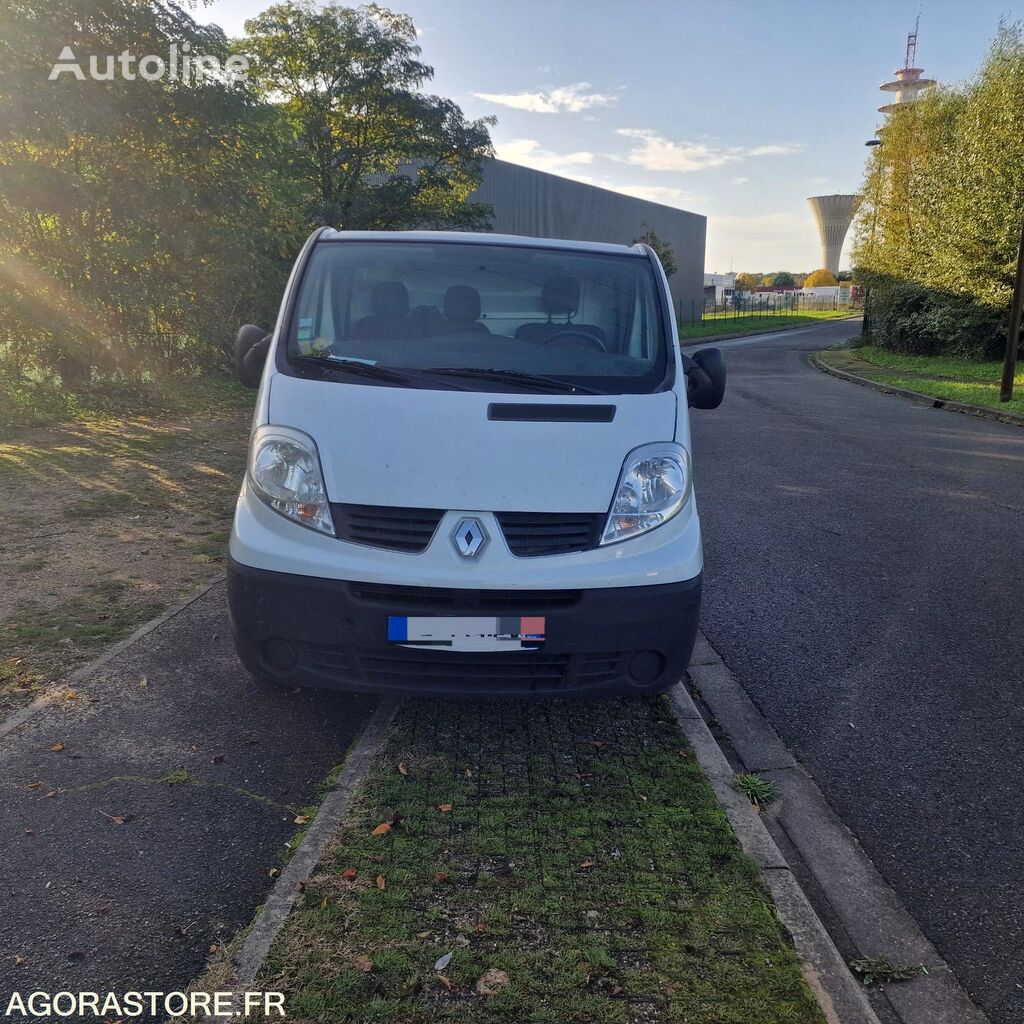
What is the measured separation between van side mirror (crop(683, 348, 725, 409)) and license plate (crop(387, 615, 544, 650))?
159 cm

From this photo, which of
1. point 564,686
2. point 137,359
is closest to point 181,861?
point 564,686

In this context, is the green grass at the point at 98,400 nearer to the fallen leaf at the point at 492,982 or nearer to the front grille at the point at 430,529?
the front grille at the point at 430,529

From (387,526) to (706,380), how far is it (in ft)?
6.13

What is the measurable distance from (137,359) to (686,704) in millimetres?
12435

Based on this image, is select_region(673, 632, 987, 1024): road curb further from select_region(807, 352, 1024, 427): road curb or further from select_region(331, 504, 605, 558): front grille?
select_region(807, 352, 1024, 427): road curb

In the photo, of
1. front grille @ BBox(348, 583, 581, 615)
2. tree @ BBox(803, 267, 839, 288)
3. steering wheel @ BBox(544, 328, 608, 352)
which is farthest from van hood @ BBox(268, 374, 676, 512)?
tree @ BBox(803, 267, 839, 288)

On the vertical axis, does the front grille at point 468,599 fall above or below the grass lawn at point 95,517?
above

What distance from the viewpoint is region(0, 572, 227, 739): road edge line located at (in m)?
3.38

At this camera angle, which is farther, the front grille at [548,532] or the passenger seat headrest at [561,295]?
the passenger seat headrest at [561,295]

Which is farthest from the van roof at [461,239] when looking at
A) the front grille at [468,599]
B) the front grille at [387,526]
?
the front grille at [468,599]

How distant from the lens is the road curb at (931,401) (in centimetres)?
1380

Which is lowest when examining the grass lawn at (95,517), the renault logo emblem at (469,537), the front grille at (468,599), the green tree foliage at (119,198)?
the grass lawn at (95,517)

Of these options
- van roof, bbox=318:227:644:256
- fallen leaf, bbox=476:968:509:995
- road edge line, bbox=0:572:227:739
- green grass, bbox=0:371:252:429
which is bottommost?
fallen leaf, bbox=476:968:509:995

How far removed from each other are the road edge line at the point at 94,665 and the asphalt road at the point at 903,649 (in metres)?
2.96
